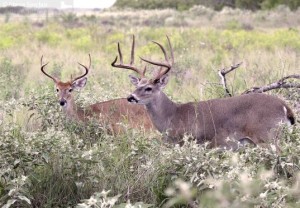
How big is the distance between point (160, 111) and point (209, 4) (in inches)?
2022

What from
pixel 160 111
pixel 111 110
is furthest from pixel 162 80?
pixel 111 110

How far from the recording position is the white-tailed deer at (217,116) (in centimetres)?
655

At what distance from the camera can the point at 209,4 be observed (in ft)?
189

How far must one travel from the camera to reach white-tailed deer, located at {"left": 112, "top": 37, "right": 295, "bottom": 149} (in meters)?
6.55

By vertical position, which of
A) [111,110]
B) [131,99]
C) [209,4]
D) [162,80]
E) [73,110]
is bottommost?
[209,4]

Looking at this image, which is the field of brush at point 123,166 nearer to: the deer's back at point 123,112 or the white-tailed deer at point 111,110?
the white-tailed deer at point 111,110

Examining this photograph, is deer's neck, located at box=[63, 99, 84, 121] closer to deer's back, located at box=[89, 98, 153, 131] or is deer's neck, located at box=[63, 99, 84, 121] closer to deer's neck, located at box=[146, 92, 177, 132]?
deer's back, located at box=[89, 98, 153, 131]

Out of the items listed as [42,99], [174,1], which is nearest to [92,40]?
[42,99]

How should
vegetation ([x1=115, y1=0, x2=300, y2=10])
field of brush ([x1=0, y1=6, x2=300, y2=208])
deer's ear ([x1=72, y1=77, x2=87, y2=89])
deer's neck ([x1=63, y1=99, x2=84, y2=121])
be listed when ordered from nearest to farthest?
field of brush ([x1=0, y1=6, x2=300, y2=208]), deer's neck ([x1=63, y1=99, x2=84, y2=121]), deer's ear ([x1=72, y1=77, x2=87, y2=89]), vegetation ([x1=115, y1=0, x2=300, y2=10])

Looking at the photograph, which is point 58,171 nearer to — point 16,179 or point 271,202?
point 16,179

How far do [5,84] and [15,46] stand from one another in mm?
8044

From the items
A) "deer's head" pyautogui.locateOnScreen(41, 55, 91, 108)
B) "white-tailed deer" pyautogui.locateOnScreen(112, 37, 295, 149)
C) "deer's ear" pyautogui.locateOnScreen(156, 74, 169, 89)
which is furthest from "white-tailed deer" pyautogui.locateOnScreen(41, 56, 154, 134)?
"deer's ear" pyautogui.locateOnScreen(156, 74, 169, 89)

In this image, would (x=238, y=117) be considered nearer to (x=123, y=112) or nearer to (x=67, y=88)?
(x=123, y=112)

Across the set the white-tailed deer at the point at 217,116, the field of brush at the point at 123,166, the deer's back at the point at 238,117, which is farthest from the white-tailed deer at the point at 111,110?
the deer's back at the point at 238,117
